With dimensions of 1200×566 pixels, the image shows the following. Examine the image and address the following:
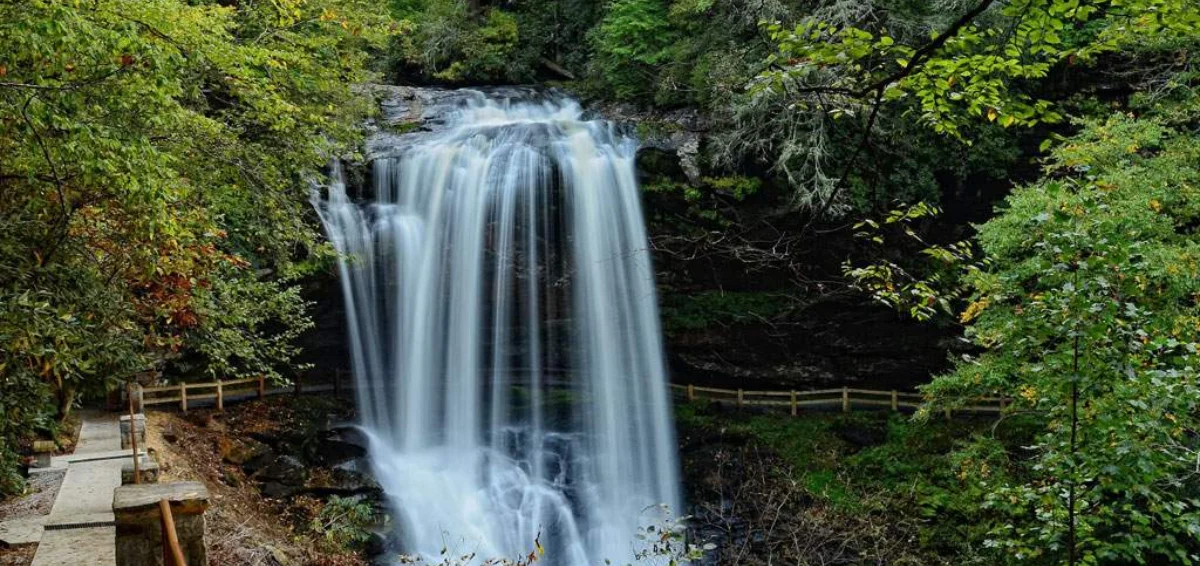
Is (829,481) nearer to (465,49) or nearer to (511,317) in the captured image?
(511,317)

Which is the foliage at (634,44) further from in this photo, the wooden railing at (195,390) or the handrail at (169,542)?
the handrail at (169,542)

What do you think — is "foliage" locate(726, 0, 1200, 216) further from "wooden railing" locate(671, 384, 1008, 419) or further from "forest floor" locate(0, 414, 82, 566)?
"wooden railing" locate(671, 384, 1008, 419)

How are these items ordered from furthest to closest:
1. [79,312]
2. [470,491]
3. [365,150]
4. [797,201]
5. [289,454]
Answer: [365,150], [797,201], [470,491], [289,454], [79,312]

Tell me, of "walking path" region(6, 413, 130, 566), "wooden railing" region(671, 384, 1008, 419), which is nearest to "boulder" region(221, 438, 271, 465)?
"walking path" region(6, 413, 130, 566)

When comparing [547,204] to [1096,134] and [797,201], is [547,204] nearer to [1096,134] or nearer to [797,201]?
[797,201]

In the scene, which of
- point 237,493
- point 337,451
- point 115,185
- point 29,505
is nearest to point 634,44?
point 337,451

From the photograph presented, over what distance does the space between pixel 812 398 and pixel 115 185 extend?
1554 centimetres

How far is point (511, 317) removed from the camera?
58.5ft

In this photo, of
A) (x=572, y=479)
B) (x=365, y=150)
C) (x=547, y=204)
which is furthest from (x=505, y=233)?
(x=572, y=479)

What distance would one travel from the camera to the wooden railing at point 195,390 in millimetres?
15266

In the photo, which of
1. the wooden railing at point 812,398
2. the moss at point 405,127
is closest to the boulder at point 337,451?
the wooden railing at point 812,398

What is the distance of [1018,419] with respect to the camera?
48.0 feet

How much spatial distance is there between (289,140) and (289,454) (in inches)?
248

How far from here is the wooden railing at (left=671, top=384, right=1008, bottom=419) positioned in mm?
17828
